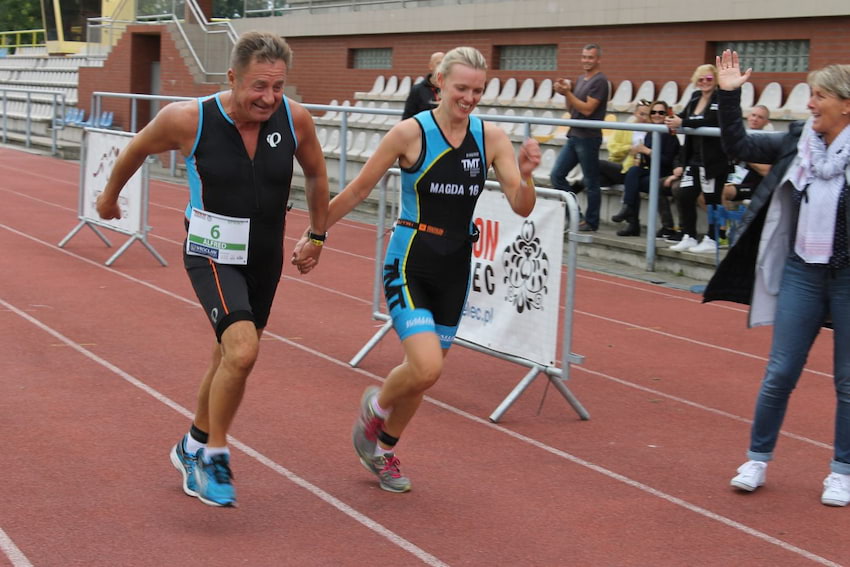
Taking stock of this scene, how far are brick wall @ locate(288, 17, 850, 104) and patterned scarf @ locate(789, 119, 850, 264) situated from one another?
11.3 m

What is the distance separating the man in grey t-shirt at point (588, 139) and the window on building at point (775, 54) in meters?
4.23

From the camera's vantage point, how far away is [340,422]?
6.81 m

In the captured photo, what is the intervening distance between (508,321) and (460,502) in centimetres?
206

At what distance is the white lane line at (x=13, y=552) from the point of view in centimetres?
450

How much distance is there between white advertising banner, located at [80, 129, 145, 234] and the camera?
39.8ft

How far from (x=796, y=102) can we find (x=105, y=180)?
360 inches

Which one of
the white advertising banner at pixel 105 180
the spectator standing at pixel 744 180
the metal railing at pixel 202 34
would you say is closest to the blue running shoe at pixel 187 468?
the white advertising banner at pixel 105 180

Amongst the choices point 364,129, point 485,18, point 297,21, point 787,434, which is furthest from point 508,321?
point 297,21

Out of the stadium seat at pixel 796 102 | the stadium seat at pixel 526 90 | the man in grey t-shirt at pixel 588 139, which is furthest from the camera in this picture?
the stadium seat at pixel 526 90

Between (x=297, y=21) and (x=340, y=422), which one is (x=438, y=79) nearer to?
(x=340, y=422)

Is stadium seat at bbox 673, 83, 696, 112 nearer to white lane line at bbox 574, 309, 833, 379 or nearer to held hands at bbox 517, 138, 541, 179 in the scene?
white lane line at bbox 574, 309, 833, 379

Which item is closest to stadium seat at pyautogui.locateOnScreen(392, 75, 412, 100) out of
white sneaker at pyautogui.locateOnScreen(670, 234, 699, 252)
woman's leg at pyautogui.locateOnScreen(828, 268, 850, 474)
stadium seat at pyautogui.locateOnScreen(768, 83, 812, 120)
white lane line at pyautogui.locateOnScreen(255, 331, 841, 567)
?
stadium seat at pyautogui.locateOnScreen(768, 83, 812, 120)

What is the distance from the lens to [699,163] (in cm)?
1213

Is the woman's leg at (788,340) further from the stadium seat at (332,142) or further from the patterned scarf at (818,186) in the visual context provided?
the stadium seat at (332,142)
